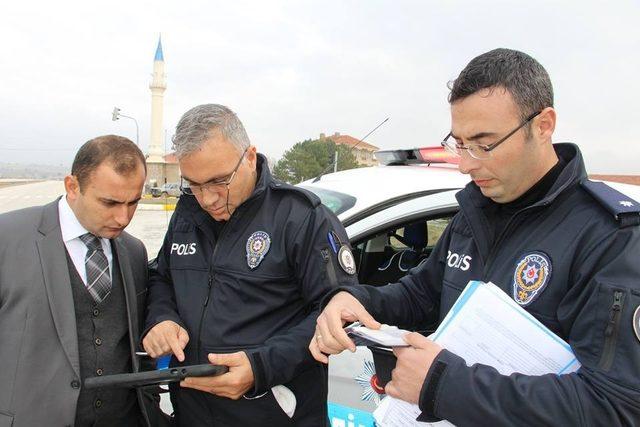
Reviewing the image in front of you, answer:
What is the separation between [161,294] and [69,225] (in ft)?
1.46

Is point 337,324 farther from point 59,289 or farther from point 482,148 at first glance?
point 59,289

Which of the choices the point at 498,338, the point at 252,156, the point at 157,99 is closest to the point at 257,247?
the point at 252,156

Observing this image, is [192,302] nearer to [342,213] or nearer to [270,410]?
[270,410]

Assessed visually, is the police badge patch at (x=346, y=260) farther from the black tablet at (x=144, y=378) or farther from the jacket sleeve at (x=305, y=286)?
the black tablet at (x=144, y=378)

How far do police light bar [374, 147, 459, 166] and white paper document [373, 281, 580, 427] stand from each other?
5.77ft

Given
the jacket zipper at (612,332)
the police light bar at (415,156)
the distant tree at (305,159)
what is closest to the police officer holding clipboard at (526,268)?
the jacket zipper at (612,332)

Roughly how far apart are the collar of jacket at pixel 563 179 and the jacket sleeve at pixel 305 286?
0.55 m

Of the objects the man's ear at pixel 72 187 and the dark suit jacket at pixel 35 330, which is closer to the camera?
the dark suit jacket at pixel 35 330

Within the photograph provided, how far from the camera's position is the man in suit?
170 cm

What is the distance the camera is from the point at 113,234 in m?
1.99

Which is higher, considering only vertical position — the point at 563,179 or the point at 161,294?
the point at 563,179

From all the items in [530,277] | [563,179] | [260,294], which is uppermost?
[563,179]

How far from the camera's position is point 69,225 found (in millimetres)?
1928

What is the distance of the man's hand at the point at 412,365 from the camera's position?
1.15m
